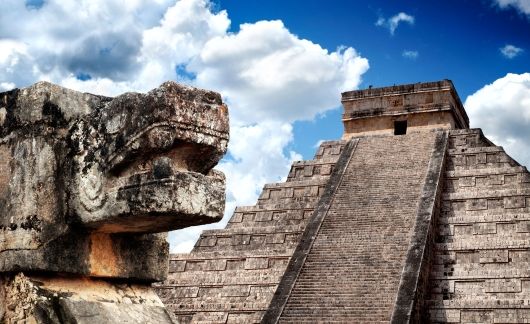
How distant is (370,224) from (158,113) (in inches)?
514

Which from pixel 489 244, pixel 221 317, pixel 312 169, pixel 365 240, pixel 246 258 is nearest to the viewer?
pixel 489 244

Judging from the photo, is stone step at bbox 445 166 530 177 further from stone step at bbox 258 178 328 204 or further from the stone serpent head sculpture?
the stone serpent head sculpture

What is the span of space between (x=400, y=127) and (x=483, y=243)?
676cm

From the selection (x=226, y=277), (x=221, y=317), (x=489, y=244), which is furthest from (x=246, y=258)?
(x=489, y=244)

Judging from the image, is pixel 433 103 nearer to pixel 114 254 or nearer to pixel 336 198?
pixel 336 198

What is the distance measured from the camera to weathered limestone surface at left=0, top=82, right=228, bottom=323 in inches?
135

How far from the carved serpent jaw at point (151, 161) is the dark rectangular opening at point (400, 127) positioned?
18.0 meters

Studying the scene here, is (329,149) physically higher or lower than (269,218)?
higher

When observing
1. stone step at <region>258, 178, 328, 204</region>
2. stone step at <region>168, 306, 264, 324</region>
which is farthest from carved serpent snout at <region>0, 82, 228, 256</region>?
stone step at <region>258, 178, 328, 204</region>

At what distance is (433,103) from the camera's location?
2098 cm

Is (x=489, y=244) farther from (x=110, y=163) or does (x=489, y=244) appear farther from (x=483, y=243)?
(x=110, y=163)

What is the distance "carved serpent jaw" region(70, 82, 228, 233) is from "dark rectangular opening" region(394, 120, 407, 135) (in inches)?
710

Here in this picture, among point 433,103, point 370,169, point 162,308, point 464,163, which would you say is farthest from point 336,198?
point 162,308

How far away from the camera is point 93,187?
11.6ft
